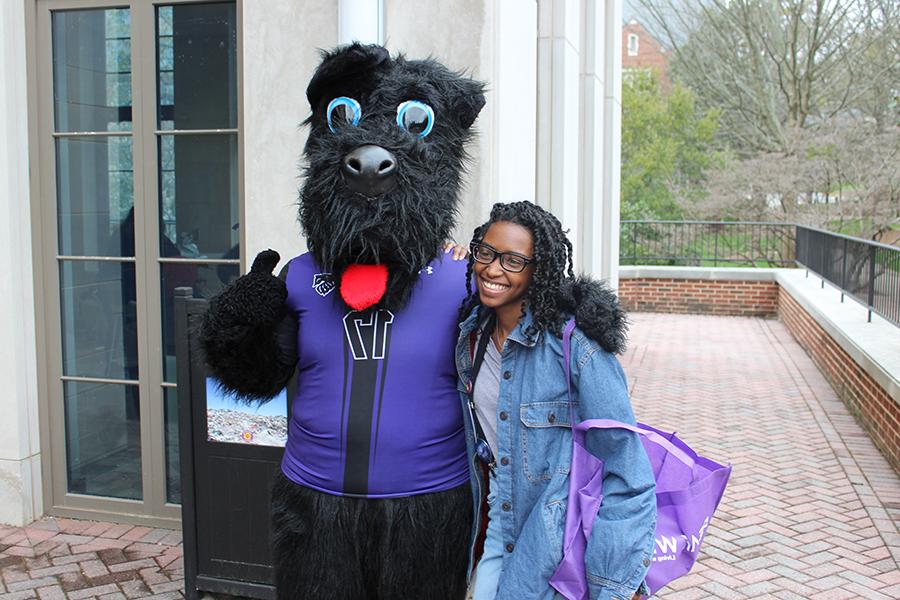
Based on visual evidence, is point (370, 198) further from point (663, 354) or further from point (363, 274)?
point (663, 354)

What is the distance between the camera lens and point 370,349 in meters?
2.68

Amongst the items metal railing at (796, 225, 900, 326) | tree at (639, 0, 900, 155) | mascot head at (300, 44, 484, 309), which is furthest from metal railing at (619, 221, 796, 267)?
mascot head at (300, 44, 484, 309)

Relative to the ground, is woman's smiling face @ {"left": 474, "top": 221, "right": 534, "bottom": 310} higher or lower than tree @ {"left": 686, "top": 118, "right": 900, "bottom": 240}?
lower

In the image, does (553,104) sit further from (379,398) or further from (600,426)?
(600,426)

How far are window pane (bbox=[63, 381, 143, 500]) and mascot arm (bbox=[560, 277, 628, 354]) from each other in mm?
3565

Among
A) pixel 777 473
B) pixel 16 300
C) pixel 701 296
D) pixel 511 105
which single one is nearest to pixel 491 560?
pixel 511 105

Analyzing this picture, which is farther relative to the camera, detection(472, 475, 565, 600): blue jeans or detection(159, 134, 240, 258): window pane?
detection(159, 134, 240, 258): window pane

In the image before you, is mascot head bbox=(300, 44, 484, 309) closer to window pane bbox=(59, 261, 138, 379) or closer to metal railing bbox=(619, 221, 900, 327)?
window pane bbox=(59, 261, 138, 379)

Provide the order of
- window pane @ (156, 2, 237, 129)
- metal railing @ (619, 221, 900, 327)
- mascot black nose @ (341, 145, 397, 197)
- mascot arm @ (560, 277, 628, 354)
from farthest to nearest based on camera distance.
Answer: metal railing @ (619, 221, 900, 327), window pane @ (156, 2, 237, 129), mascot black nose @ (341, 145, 397, 197), mascot arm @ (560, 277, 628, 354)

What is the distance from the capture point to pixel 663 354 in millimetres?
12109

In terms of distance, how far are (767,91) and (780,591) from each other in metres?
20.4

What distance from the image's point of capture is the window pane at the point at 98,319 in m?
5.29

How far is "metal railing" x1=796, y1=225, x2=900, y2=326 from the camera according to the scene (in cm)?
872

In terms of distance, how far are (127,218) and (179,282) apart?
0.50 meters
